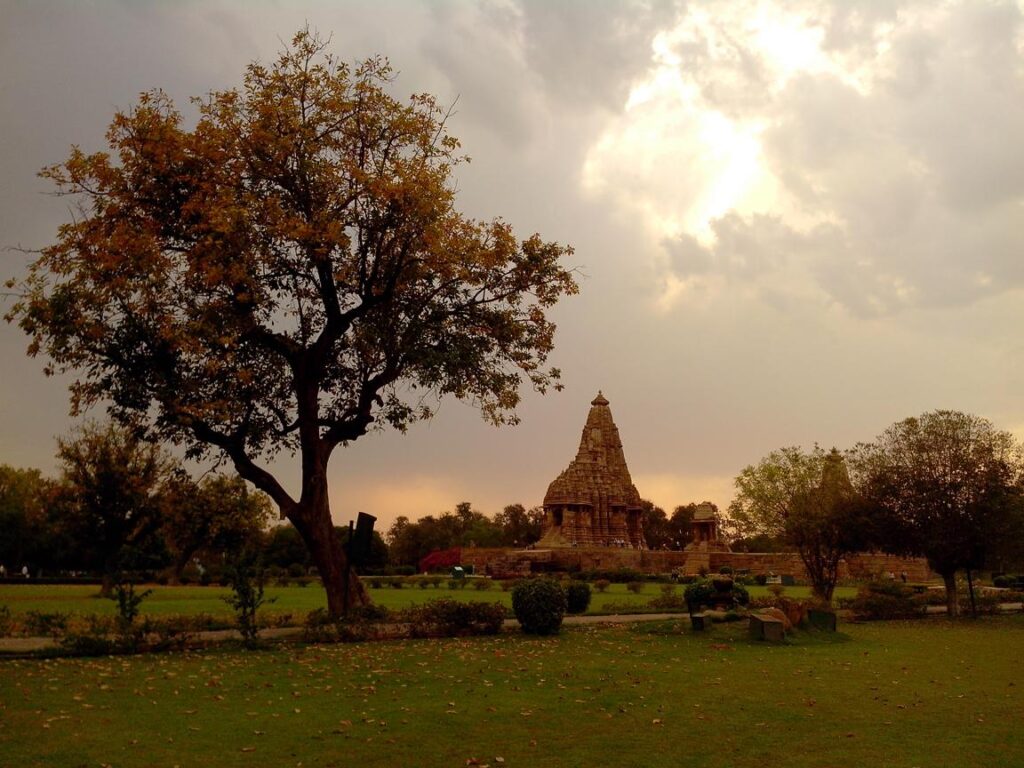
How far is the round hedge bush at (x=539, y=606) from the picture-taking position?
1866cm

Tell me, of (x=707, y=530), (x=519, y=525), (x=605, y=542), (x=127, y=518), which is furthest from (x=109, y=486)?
(x=519, y=525)

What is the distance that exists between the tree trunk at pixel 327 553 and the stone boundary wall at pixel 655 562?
35.7 meters

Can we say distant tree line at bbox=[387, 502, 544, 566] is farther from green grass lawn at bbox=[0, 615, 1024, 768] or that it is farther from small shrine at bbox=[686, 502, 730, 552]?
green grass lawn at bbox=[0, 615, 1024, 768]

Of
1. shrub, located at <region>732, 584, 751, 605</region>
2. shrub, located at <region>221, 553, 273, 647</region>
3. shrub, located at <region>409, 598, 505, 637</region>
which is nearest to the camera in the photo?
shrub, located at <region>221, 553, 273, 647</region>

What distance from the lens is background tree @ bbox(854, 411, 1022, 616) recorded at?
28016 mm

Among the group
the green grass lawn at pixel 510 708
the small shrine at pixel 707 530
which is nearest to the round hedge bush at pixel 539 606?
the green grass lawn at pixel 510 708

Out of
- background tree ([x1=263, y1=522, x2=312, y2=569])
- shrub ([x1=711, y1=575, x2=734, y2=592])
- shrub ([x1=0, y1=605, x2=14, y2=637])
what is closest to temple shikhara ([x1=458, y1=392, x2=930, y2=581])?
background tree ([x1=263, y1=522, x2=312, y2=569])

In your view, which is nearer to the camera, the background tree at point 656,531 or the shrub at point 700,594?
the shrub at point 700,594

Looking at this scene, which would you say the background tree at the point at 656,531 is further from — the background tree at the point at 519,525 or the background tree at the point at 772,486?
the background tree at the point at 772,486

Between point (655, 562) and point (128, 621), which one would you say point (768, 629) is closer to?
point (128, 621)

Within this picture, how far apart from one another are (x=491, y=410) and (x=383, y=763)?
579 inches

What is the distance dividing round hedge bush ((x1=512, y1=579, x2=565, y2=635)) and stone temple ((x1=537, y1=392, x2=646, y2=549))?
4054 cm

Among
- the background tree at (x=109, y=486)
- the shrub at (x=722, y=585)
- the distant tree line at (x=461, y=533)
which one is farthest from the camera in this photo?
the distant tree line at (x=461, y=533)

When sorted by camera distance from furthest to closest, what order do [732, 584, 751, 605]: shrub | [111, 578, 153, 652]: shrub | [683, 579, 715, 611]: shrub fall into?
[732, 584, 751, 605]: shrub, [683, 579, 715, 611]: shrub, [111, 578, 153, 652]: shrub
